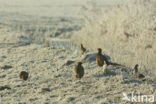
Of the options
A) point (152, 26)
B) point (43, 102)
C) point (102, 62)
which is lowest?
point (43, 102)

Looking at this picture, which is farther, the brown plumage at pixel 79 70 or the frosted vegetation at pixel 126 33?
the frosted vegetation at pixel 126 33

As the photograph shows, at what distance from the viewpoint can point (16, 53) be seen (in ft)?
37.1

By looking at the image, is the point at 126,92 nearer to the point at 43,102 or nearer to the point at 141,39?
the point at 43,102

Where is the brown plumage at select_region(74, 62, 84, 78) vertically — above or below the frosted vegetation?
below

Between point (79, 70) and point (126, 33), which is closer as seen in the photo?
point (79, 70)

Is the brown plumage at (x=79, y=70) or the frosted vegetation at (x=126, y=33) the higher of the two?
the frosted vegetation at (x=126, y=33)

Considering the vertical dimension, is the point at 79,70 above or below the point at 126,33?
below

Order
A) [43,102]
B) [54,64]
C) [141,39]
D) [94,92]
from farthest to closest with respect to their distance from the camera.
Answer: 1. [141,39]
2. [54,64]
3. [94,92]
4. [43,102]

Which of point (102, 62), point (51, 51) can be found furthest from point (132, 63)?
point (51, 51)

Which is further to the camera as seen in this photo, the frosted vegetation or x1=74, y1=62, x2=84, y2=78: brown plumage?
the frosted vegetation

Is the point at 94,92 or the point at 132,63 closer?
the point at 94,92

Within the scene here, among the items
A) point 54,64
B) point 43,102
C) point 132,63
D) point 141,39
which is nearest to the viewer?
point 43,102

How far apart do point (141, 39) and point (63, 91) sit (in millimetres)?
7504

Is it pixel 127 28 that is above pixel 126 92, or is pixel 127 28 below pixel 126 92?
above
